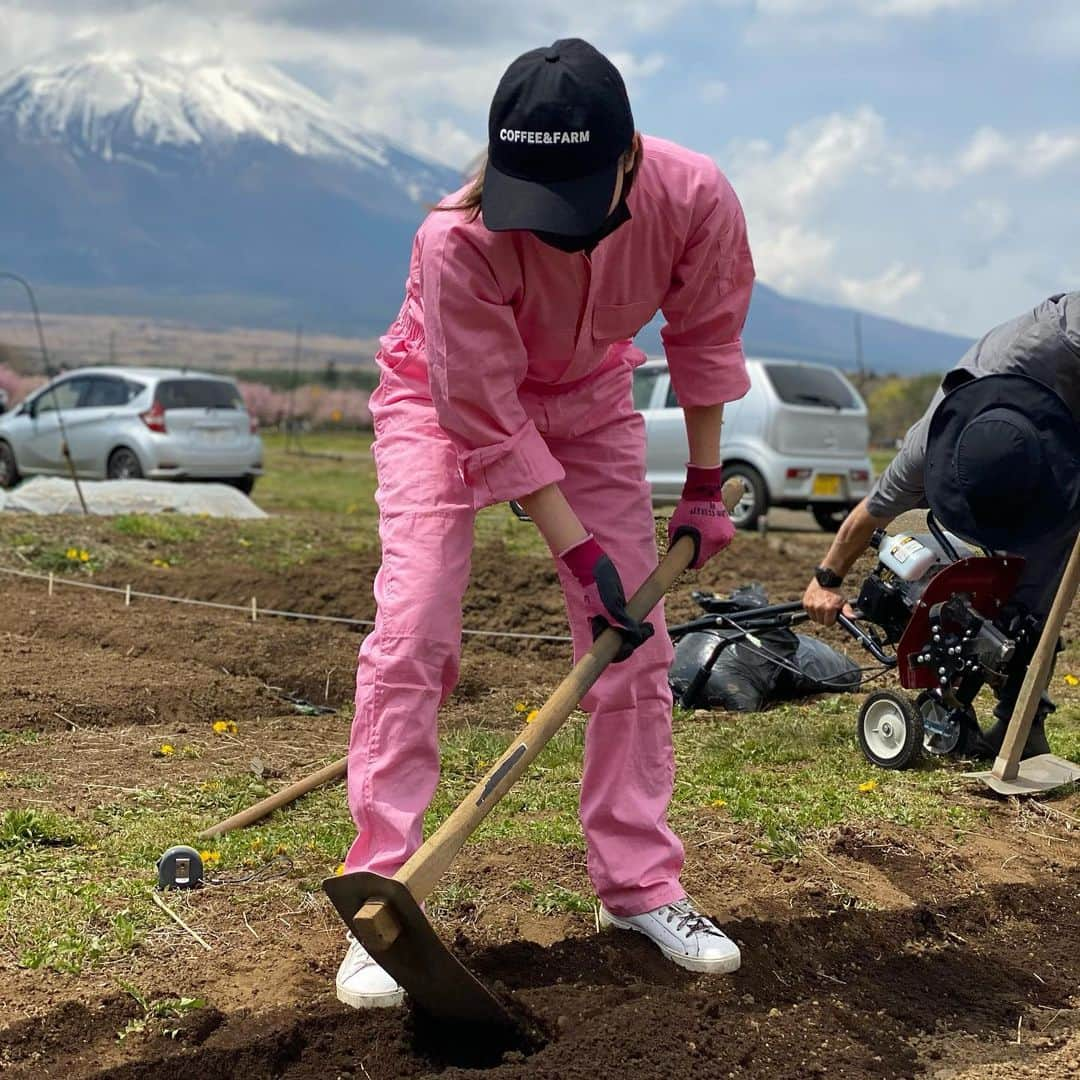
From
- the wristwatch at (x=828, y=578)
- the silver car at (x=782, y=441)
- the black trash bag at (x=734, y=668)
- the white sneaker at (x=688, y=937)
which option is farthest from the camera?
the silver car at (x=782, y=441)

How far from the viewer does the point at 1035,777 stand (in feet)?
15.6

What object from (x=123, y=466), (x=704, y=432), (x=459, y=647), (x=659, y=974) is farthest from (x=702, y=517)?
(x=123, y=466)

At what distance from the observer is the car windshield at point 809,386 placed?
13.6m

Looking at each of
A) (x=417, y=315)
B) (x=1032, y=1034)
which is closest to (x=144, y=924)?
Answer: (x=417, y=315)

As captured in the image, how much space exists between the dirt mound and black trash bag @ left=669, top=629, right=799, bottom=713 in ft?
8.32

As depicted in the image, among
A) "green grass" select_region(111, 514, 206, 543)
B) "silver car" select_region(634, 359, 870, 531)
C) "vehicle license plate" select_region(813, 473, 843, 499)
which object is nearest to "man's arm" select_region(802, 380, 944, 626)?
"green grass" select_region(111, 514, 206, 543)

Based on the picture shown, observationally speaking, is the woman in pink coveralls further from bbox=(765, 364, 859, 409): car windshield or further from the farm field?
bbox=(765, 364, 859, 409): car windshield

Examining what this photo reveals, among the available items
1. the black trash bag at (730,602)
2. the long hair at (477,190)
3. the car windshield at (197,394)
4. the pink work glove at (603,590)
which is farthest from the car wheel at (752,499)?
the long hair at (477,190)

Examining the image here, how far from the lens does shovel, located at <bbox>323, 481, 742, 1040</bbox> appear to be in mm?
2742

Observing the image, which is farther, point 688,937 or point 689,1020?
point 688,937

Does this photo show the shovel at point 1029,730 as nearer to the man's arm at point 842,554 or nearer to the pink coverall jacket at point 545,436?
the man's arm at point 842,554

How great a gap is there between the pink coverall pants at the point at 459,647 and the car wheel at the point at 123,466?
43.6 ft

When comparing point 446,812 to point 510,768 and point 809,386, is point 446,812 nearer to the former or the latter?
point 510,768

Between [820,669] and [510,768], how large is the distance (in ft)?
12.3
